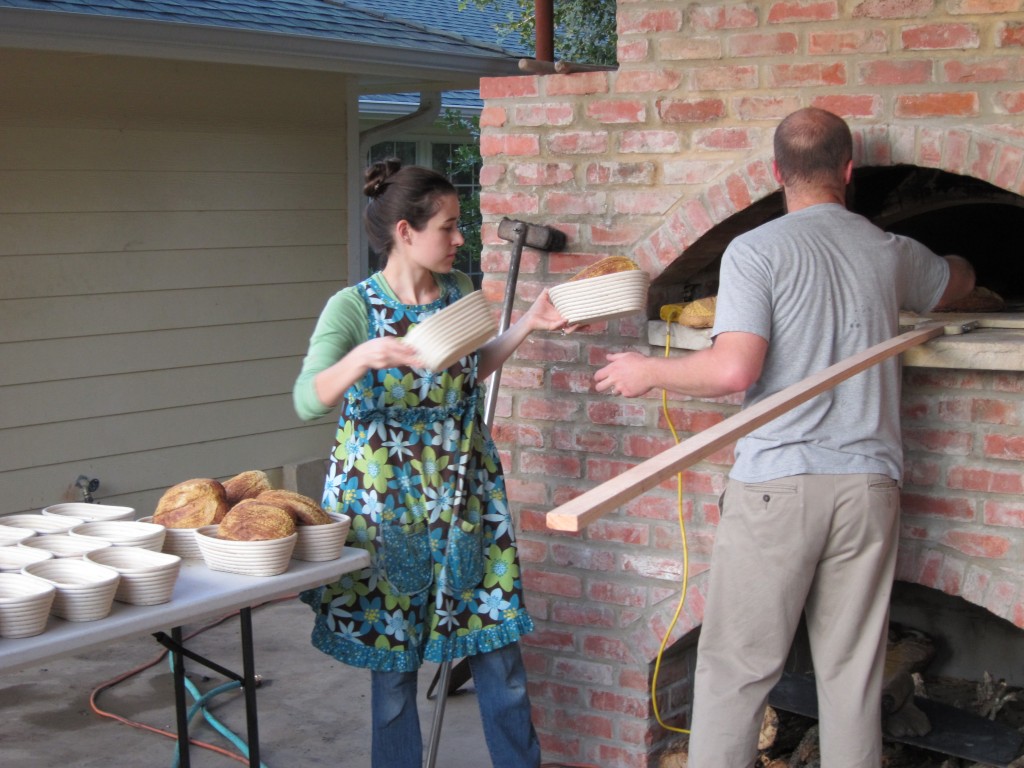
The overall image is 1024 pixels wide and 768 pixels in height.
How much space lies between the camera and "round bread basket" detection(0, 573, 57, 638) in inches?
101

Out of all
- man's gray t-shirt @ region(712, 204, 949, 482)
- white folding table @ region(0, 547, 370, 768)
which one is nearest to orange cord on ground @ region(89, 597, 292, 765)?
white folding table @ region(0, 547, 370, 768)

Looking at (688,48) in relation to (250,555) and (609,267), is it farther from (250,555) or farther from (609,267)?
(250,555)

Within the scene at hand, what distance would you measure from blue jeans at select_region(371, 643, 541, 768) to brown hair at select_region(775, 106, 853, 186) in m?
1.50

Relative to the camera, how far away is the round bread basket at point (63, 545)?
9.99ft

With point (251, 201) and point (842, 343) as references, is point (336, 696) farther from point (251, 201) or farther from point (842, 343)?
point (251, 201)

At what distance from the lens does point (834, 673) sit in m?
3.19

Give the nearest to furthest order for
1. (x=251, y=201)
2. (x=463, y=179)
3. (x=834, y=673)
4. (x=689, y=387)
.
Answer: (x=689, y=387), (x=834, y=673), (x=251, y=201), (x=463, y=179)

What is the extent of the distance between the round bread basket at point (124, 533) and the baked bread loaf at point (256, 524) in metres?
0.15

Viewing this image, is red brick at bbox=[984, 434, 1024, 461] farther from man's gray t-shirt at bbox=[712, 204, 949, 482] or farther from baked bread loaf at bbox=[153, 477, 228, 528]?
baked bread loaf at bbox=[153, 477, 228, 528]

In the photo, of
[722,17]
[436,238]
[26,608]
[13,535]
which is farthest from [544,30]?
[26,608]

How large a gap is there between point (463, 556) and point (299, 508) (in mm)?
483

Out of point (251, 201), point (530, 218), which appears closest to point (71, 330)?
point (251, 201)

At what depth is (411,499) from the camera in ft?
11.0

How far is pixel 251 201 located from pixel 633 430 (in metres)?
3.83
